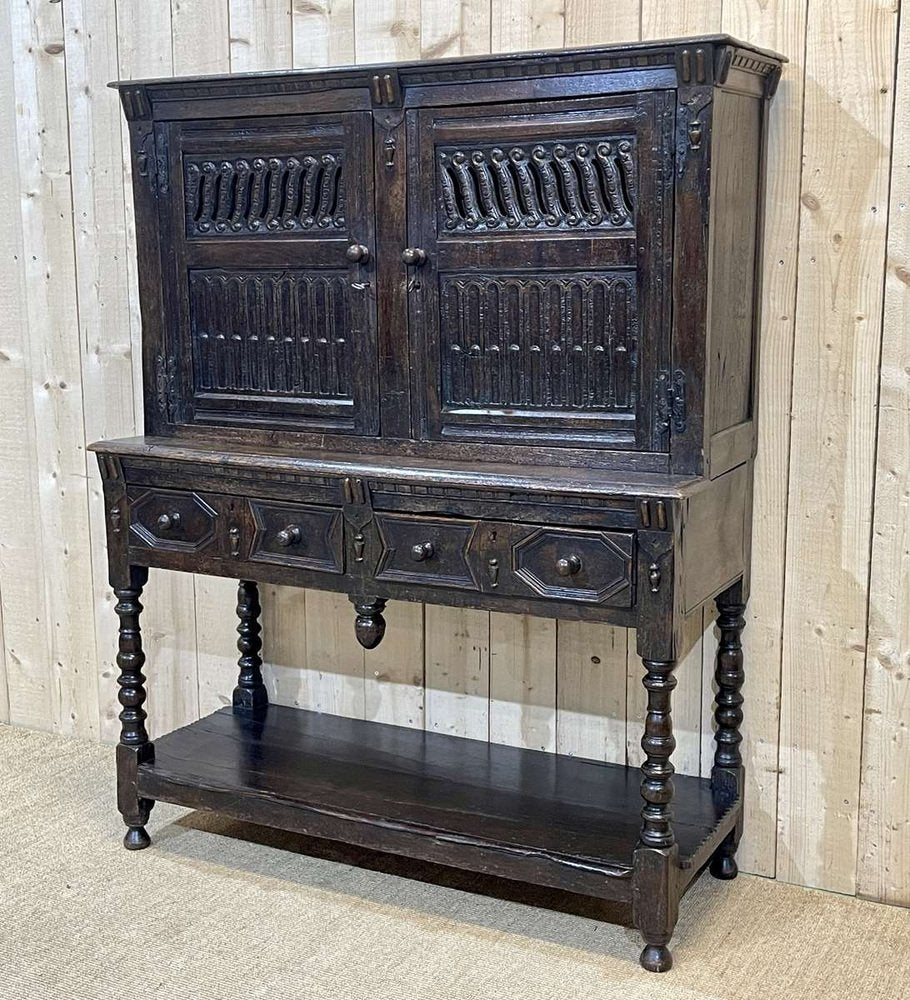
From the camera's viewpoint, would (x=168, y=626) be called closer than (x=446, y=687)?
No

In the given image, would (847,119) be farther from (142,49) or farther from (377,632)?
(142,49)

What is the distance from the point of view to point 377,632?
8.85 ft

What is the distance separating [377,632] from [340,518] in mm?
240

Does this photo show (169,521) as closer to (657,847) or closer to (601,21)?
(657,847)

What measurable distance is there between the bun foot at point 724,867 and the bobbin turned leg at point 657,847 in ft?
1.19

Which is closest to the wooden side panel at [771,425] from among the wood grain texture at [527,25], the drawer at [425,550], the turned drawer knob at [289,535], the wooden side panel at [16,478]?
the wood grain texture at [527,25]

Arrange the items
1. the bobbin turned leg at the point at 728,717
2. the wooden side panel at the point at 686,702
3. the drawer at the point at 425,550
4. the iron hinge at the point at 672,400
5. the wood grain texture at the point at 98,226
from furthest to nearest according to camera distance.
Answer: the wood grain texture at the point at 98,226, the wooden side panel at the point at 686,702, the bobbin turned leg at the point at 728,717, the drawer at the point at 425,550, the iron hinge at the point at 672,400

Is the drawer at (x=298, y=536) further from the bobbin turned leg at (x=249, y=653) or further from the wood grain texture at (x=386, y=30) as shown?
the wood grain texture at (x=386, y=30)

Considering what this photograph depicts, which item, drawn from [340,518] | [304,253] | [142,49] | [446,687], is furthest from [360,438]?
[142,49]

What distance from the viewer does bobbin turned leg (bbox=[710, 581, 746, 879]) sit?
281cm

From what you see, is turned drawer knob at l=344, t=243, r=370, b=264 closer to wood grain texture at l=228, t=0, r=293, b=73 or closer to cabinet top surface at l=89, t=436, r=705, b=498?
cabinet top surface at l=89, t=436, r=705, b=498

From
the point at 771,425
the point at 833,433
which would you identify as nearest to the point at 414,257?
the point at 771,425

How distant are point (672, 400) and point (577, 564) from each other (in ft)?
1.13

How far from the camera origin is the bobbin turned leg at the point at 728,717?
9.22 ft
